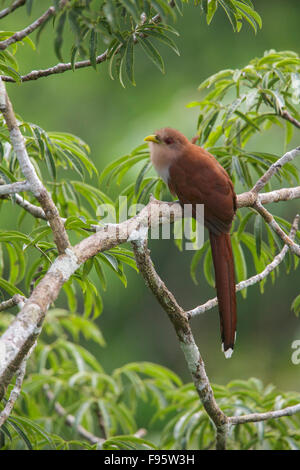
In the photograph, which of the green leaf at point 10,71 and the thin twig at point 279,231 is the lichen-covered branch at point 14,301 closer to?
the green leaf at point 10,71

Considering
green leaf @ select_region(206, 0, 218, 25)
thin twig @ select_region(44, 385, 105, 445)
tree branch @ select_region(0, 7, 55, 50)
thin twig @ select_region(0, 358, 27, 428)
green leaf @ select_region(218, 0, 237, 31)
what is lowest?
thin twig @ select_region(0, 358, 27, 428)

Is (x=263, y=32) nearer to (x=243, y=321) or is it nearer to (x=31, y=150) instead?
(x=243, y=321)

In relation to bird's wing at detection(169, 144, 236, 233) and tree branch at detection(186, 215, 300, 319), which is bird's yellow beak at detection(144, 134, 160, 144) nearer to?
bird's wing at detection(169, 144, 236, 233)

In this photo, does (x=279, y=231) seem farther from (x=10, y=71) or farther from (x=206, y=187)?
(x=10, y=71)

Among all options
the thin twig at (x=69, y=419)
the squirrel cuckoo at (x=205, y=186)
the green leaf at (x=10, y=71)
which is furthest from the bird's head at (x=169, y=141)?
the thin twig at (x=69, y=419)

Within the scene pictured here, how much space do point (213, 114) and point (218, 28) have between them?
556 cm

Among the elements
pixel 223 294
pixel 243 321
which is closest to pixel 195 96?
pixel 243 321

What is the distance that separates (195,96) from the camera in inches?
232

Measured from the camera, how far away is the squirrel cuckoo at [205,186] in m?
2.00

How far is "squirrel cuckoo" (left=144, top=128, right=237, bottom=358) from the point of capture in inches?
78.5

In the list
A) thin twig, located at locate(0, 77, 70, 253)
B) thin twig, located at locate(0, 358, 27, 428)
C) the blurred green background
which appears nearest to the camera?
thin twig, located at locate(0, 77, 70, 253)

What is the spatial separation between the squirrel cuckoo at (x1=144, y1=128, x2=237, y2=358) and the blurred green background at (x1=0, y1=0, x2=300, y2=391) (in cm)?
303

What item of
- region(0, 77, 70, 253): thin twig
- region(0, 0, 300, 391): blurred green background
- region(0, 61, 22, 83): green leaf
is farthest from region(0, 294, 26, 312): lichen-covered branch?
region(0, 0, 300, 391): blurred green background
